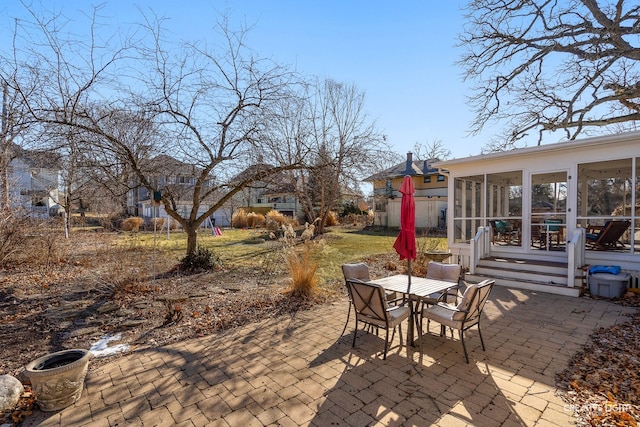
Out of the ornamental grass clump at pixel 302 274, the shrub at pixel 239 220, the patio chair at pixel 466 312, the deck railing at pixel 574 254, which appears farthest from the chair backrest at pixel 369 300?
the shrub at pixel 239 220

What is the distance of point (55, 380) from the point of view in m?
2.81

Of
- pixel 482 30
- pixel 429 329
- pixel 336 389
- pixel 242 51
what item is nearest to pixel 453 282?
pixel 429 329

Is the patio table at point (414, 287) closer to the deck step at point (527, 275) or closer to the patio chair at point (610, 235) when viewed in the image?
the deck step at point (527, 275)

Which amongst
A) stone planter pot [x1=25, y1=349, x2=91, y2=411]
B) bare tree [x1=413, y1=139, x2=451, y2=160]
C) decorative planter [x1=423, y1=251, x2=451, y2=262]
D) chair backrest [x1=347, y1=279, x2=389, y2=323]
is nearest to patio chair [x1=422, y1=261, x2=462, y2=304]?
chair backrest [x1=347, y1=279, x2=389, y2=323]

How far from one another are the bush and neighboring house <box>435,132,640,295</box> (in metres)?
7.11

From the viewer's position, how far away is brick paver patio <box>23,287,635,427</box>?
107 inches

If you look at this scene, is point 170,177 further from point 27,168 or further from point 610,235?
point 610,235

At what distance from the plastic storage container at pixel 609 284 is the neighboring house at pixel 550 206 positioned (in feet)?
1.06

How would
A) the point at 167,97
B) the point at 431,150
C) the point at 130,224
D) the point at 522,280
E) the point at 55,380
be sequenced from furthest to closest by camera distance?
the point at 431,150 → the point at 130,224 → the point at 167,97 → the point at 522,280 → the point at 55,380

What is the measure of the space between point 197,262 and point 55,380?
6.41 metres

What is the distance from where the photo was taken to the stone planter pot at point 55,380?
278cm

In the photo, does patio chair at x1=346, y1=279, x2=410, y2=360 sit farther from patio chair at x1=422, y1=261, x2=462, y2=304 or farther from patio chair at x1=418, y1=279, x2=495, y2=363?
patio chair at x1=422, y1=261, x2=462, y2=304

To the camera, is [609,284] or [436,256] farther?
[436,256]

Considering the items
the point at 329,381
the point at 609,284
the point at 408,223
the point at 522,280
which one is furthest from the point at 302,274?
the point at 609,284
